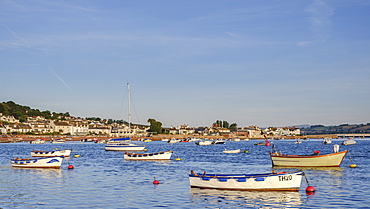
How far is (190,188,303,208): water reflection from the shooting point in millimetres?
32656

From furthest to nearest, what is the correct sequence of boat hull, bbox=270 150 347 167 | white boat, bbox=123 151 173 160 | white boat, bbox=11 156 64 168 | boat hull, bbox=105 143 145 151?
boat hull, bbox=105 143 145 151, white boat, bbox=123 151 173 160, white boat, bbox=11 156 64 168, boat hull, bbox=270 150 347 167

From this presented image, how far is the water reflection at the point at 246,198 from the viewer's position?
32656mm

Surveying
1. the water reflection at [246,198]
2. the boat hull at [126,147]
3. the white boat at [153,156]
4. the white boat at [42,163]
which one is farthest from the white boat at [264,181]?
the boat hull at [126,147]

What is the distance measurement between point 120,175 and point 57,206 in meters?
21.3

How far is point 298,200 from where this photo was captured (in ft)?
111

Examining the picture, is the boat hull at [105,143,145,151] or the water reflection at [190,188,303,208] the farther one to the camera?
the boat hull at [105,143,145,151]

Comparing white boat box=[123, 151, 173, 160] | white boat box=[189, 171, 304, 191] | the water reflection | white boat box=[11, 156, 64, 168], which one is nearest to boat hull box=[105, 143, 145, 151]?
white boat box=[123, 151, 173, 160]

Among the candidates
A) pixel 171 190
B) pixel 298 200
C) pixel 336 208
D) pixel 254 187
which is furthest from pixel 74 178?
pixel 336 208

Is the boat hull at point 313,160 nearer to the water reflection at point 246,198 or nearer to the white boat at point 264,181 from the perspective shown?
the white boat at point 264,181

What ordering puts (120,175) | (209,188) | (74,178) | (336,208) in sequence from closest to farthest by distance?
(336,208), (209,188), (74,178), (120,175)

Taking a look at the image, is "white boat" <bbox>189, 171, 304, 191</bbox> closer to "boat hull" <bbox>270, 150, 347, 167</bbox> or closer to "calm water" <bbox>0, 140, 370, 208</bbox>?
"calm water" <bbox>0, 140, 370, 208</bbox>

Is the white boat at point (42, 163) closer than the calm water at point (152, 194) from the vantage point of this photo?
No

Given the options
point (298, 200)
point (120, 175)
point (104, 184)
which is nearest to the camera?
point (298, 200)

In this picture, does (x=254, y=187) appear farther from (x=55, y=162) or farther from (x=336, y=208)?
(x=55, y=162)
